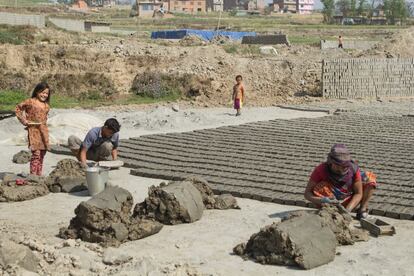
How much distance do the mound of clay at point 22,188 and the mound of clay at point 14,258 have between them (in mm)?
2737

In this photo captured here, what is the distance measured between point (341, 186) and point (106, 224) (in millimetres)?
2294

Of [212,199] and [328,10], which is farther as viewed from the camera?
[328,10]

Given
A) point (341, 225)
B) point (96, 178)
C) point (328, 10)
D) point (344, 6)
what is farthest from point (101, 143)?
point (344, 6)

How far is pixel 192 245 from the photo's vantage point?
5805 mm

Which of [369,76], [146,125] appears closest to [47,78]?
[146,125]

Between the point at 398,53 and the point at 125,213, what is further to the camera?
the point at 398,53

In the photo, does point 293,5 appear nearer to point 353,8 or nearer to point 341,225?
point 353,8

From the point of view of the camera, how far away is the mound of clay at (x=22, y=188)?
7.59m

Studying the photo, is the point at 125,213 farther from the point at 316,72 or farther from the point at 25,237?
the point at 316,72

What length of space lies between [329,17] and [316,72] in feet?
206

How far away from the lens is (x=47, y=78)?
20203 millimetres

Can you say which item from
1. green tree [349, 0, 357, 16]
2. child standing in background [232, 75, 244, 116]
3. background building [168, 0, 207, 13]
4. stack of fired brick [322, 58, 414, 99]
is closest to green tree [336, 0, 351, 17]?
green tree [349, 0, 357, 16]

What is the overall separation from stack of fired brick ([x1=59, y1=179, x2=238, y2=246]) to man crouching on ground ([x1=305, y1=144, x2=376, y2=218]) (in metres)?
1.19

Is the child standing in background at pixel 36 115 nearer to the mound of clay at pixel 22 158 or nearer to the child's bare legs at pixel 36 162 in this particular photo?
the child's bare legs at pixel 36 162
